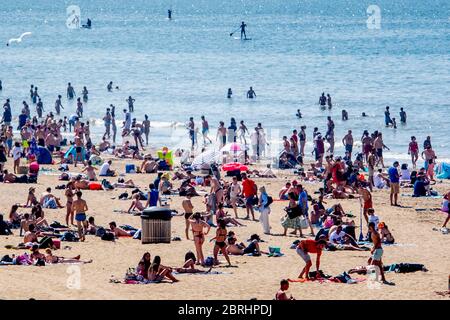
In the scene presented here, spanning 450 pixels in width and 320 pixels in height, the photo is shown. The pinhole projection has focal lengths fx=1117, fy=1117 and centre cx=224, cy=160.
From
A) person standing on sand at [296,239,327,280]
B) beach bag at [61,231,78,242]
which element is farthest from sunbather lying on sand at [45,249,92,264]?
person standing on sand at [296,239,327,280]

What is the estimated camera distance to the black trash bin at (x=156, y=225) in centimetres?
2097

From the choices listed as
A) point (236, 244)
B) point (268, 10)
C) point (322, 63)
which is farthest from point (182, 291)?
point (268, 10)

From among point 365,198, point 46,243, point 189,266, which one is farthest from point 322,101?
point 189,266

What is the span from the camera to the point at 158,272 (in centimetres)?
1788

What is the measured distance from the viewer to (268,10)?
174 meters

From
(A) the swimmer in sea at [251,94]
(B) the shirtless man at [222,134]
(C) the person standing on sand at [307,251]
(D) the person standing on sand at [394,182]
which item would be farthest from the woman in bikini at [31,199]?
(A) the swimmer in sea at [251,94]

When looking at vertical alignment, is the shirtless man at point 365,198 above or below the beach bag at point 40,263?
above

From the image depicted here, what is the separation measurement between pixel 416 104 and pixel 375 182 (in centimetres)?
2817

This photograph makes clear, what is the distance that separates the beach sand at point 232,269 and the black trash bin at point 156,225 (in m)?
0.20

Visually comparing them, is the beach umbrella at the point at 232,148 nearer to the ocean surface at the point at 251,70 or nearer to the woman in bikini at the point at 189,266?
the ocean surface at the point at 251,70

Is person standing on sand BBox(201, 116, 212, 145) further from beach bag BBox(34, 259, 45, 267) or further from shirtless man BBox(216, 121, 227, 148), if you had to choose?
beach bag BBox(34, 259, 45, 267)

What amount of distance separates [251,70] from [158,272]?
6011 cm

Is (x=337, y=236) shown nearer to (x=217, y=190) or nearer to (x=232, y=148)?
(x=217, y=190)
